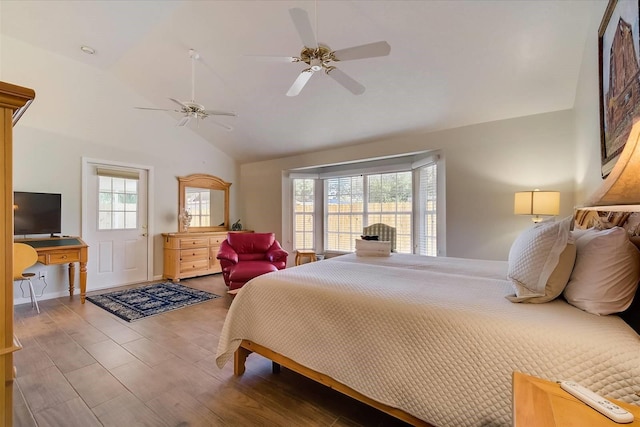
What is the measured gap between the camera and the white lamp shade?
2.83m

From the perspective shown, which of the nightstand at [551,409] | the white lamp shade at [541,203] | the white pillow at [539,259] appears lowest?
the nightstand at [551,409]

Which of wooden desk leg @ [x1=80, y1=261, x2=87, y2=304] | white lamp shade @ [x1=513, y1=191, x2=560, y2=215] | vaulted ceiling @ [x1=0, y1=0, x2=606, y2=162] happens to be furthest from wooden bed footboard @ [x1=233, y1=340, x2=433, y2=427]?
wooden desk leg @ [x1=80, y1=261, x2=87, y2=304]

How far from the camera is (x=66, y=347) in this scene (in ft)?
8.08

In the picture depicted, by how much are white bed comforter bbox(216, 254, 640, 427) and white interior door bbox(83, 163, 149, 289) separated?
12.4 ft

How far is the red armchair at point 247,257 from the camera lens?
3756 millimetres

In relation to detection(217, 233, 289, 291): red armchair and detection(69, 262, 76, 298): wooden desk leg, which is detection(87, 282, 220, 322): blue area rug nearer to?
detection(69, 262, 76, 298): wooden desk leg

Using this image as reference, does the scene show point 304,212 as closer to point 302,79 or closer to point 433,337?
point 302,79

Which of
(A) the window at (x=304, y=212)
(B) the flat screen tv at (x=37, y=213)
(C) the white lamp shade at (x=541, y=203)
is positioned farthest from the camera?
(A) the window at (x=304, y=212)

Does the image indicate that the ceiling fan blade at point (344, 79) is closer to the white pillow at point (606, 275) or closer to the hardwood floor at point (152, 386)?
the white pillow at point (606, 275)

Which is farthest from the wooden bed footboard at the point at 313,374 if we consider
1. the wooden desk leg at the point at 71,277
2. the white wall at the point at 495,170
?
the wooden desk leg at the point at 71,277

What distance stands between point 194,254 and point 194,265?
20 cm

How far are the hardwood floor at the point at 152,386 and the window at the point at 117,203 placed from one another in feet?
6.64

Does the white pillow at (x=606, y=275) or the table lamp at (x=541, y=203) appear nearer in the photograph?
the white pillow at (x=606, y=275)

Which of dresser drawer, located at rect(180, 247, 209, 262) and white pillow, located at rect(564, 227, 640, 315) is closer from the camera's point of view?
white pillow, located at rect(564, 227, 640, 315)
